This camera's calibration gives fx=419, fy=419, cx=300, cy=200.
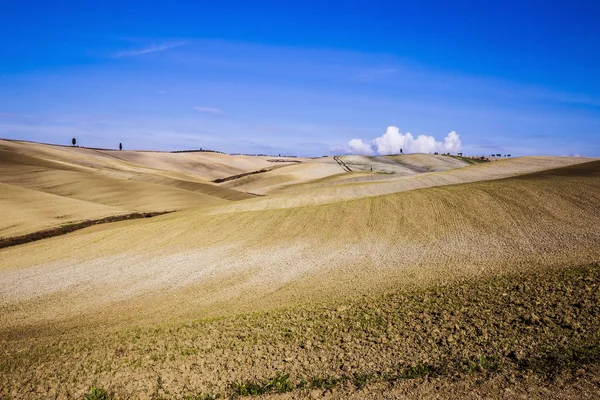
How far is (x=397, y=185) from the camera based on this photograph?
39844 millimetres

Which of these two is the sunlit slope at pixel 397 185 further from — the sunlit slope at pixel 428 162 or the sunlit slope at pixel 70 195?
the sunlit slope at pixel 428 162

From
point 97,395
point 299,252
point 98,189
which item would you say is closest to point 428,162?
point 98,189

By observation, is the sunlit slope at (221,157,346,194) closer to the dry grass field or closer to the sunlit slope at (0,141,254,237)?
the sunlit slope at (0,141,254,237)

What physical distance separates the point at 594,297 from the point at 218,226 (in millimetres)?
20800

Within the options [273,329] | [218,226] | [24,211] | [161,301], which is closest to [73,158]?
[24,211]

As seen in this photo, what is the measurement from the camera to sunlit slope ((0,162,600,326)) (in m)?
15.1

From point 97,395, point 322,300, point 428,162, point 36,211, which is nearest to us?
point 97,395

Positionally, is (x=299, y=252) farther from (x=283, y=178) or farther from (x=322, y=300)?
(x=283, y=178)

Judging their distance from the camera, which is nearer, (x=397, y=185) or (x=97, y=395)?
(x=97, y=395)

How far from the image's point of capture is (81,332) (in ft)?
39.8

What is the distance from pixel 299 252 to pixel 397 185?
851 inches

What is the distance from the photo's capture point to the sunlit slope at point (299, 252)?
15.1 metres

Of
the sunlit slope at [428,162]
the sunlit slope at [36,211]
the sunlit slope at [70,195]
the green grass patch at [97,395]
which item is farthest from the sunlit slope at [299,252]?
the sunlit slope at [428,162]

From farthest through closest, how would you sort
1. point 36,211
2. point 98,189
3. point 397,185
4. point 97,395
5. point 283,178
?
point 283,178
point 98,189
point 397,185
point 36,211
point 97,395
